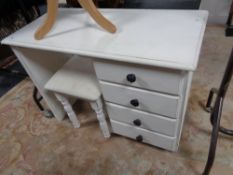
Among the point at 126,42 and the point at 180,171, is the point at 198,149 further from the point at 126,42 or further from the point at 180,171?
the point at 126,42

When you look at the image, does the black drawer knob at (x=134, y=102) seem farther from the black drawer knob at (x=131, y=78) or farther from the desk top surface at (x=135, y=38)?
the desk top surface at (x=135, y=38)

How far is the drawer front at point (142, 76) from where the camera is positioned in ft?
2.22

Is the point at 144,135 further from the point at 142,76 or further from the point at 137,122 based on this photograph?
the point at 142,76

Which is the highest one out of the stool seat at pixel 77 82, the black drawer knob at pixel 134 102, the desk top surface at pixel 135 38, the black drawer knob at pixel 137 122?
the desk top surface at pixel 135 38

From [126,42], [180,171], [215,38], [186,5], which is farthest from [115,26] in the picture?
[186,5]

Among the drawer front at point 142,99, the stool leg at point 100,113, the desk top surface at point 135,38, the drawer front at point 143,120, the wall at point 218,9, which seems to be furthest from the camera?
the wall at point 218,9

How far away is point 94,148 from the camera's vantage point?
1.19 metres

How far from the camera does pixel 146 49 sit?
69 centimetres

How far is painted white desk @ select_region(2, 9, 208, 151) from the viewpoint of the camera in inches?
26.4

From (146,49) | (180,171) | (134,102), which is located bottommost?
(180,171)

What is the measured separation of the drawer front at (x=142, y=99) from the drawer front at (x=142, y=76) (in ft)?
0.11

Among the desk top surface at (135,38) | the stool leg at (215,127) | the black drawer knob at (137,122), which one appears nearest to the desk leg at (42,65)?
the desk top surface at (135,38)

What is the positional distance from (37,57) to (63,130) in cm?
54

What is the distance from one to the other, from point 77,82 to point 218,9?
1.94 m
